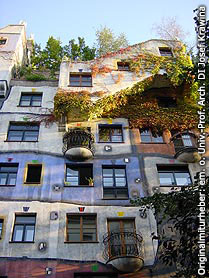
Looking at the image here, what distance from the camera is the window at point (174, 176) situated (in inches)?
635

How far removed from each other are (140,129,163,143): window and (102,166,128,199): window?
7.90 ft

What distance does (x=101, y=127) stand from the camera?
735 inches

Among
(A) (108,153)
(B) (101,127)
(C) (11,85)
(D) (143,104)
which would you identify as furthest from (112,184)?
(C) (11,85)

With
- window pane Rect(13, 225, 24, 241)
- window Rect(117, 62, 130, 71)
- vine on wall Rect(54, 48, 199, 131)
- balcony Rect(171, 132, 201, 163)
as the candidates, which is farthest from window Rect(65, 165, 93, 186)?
window Rect(117, 62, 130, 71)

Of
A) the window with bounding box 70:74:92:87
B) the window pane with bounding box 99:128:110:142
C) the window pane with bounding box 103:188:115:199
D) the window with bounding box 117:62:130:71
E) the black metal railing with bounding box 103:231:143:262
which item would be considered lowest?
the black metal railing with bounding box 103:231:143:262

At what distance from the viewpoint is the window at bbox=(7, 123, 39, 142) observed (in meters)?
17.6

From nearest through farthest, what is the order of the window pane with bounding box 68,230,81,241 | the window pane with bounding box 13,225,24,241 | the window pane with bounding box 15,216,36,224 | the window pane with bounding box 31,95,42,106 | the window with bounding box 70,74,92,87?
1. the window pane with bounding box 13,225,24,241
2. the window pane with bounding box 68,230,81,241
3. the window pane with bounding box 15,216,36,224
4. the window pane with bounding box 31,95,42,106
5. the window with bounding box 70,74,92,87

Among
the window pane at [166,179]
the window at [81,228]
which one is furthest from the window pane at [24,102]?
the window pane at [166,179]

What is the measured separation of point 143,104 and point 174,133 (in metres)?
2.58

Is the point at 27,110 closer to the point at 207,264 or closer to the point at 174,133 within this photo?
the point at 174,133

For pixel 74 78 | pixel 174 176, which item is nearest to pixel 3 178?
pixel 174 176

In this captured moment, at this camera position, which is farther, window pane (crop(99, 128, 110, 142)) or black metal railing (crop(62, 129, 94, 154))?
window pane (crop(99, 128, 110, 142))

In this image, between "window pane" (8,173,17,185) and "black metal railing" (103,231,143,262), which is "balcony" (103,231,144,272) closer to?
"black metal railing" (103,231,143,262)

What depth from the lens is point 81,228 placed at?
46.0ft
